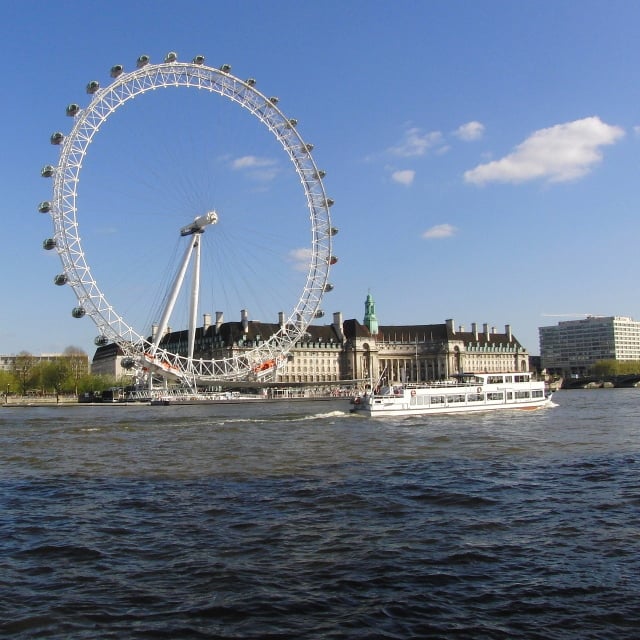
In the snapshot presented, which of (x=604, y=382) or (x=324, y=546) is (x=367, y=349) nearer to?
(x=604, y=382)

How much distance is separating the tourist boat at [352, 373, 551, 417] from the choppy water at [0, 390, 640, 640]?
2716cm

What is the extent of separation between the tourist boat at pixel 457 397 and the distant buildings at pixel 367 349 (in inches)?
3504

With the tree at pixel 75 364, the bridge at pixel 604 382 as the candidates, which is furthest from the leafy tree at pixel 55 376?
the bridge at pixel 604 382

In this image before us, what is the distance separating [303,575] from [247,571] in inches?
39.1

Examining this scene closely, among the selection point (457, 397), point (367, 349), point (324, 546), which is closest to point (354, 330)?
point (367, 349)

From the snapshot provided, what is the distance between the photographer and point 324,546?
14898mm

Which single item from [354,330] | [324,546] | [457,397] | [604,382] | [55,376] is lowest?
[604,382]

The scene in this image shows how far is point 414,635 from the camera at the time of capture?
10.2 metres

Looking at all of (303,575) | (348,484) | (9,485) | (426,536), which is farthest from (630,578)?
(9,485)

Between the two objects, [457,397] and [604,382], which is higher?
[457,397]

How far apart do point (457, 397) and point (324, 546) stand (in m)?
46.7

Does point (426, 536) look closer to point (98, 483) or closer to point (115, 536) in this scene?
point (115, 536)

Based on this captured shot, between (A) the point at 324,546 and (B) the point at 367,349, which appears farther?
(B) the point at 367,349

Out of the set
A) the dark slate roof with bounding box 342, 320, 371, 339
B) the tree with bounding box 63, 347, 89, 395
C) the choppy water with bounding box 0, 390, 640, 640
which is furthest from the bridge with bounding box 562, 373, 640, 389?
the choppy water with bounding box 0, 390, 640, 640
